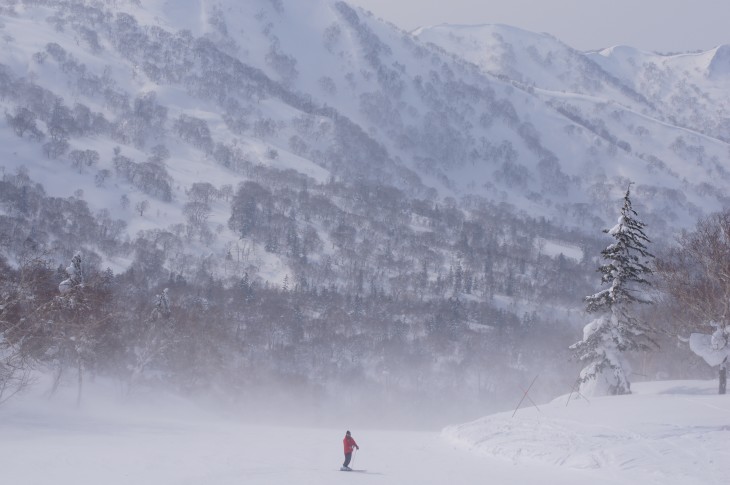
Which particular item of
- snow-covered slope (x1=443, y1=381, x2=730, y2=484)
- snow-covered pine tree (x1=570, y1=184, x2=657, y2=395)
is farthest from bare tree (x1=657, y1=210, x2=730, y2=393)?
snow-covered slope (x1=443, y1=381, x2=730, y2=484)

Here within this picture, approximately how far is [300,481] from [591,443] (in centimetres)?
1143

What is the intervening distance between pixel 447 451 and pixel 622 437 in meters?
7.99

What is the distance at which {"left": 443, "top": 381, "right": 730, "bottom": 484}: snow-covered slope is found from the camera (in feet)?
73.5

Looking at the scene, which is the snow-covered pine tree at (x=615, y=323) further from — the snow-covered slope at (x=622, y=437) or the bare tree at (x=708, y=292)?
the snow-covered slope at (x=622, y=437)

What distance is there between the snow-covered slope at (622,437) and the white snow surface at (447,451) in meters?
0.05

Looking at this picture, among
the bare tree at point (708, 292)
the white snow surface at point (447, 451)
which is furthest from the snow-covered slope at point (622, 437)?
the bare tree at point (708, 292)

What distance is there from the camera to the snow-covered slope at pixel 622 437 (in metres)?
22.4

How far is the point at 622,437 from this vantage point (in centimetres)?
2583

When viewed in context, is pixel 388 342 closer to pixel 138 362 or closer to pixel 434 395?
pixel 434 395

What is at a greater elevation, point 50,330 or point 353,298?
point 353,298

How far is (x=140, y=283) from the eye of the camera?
472 feet

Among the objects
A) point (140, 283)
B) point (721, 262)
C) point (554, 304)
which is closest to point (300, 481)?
point (721, 262)

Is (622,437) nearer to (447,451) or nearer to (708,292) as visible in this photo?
(447,451)

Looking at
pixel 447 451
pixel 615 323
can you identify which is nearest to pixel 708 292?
pixel 615 323
